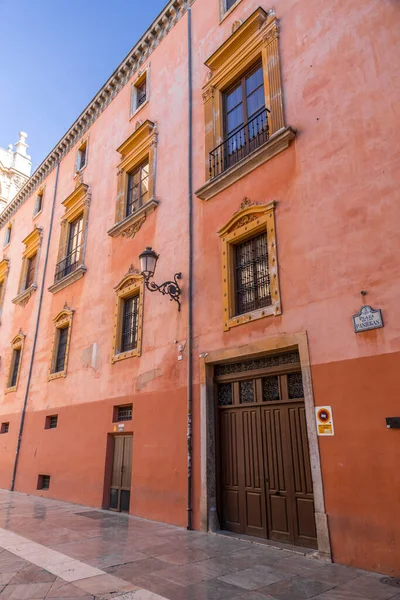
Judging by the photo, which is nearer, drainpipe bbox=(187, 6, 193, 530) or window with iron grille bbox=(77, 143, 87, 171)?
drainpipe bbox=(187, 6, 193, 530)

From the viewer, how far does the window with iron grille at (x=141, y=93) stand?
13.5 m

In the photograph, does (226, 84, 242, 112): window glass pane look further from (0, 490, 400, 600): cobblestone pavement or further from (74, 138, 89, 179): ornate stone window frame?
(0, 490, 400, 600): cobblestone pavement

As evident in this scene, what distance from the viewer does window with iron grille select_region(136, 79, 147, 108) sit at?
13.5 meters

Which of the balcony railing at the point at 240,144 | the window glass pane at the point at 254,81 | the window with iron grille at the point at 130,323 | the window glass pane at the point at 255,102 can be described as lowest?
the window with iron grille at the point at 130,323

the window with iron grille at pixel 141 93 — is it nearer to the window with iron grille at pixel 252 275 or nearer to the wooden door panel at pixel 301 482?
the window with iron grille at pixel 252 275

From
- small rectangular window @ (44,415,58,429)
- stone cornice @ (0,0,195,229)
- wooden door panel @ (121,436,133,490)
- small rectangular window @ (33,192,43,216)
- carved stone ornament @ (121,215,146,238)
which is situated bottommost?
wooden door panel @ (121,436,133,490)

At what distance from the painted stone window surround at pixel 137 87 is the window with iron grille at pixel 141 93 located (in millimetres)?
35

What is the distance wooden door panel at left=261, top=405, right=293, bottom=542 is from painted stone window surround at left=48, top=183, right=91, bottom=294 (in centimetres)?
865

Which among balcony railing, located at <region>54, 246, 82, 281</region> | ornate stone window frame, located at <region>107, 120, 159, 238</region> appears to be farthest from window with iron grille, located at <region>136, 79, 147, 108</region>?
balcony railing, located at <region>54, 246, 82, 281</region>

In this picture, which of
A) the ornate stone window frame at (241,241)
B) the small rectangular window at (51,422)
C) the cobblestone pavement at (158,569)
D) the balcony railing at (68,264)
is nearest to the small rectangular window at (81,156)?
the balcony railing at (68,264)

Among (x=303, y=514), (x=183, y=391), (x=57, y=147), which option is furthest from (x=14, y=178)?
(x=303, y=514)

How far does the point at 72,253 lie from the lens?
15.0 m

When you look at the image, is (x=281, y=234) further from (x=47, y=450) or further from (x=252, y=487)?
(x=47, y=450)

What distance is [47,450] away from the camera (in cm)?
1289
